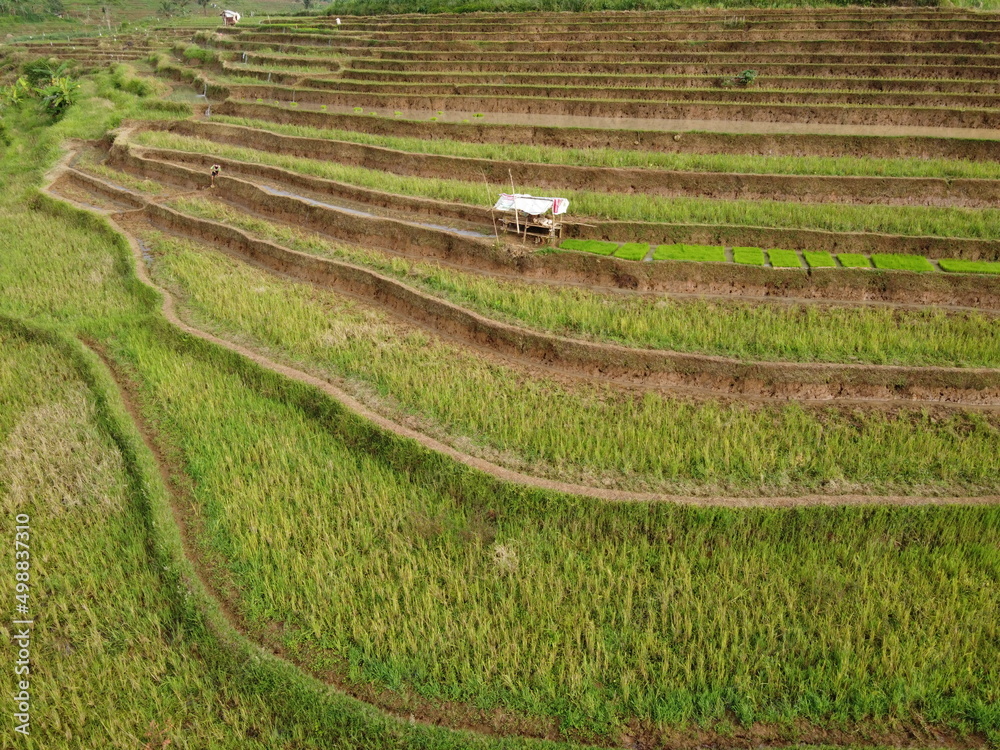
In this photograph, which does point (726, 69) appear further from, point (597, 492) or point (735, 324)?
point (597, 492)

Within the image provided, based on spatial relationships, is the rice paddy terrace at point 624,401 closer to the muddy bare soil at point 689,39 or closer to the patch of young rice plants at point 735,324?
the patch of young rice plants at point 735,324

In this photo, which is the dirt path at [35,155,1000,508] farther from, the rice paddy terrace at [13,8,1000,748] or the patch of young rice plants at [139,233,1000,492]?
the patch of young rice plants at [139,233,1000,492]

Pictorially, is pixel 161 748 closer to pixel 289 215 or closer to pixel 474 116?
pixel 289 215

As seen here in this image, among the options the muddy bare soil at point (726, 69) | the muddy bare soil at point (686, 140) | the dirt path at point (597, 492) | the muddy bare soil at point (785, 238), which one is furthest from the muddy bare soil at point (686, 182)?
the dirt path at point (597, 492)

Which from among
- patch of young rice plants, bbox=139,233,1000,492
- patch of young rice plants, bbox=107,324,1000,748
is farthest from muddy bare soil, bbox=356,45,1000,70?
patch of young rice plants, bbox=107,324,1000,748

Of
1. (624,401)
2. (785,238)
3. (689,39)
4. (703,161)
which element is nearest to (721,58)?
(689,39)
